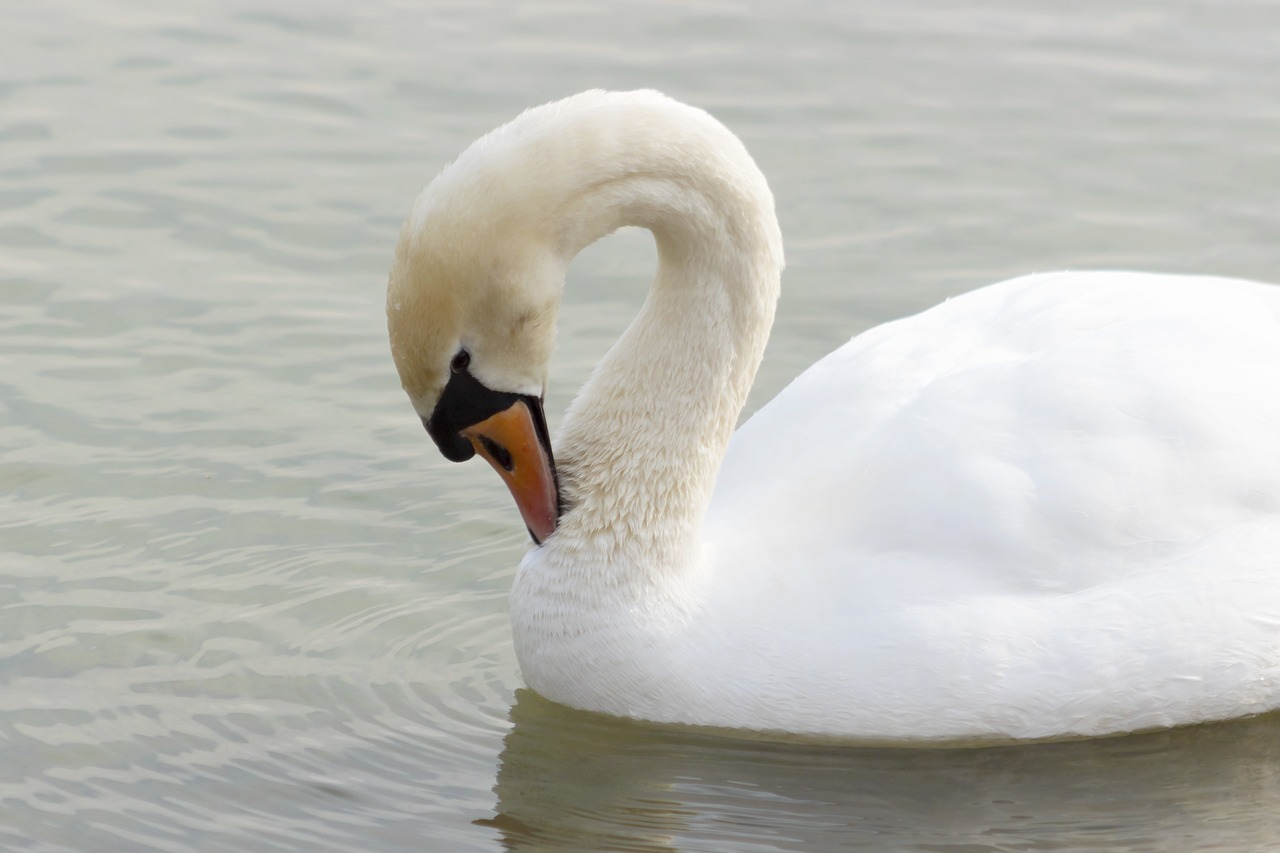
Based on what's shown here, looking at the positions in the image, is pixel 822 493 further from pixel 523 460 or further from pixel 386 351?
pixel 386 351

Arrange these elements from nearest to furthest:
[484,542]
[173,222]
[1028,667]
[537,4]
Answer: [1028,667] < [484,542] < [173,222] < [537,4]

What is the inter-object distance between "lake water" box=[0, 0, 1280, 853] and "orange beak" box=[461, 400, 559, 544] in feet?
1.98

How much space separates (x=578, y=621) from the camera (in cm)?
582

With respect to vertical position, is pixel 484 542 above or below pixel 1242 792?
above

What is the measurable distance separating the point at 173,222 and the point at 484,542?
8.77 ft

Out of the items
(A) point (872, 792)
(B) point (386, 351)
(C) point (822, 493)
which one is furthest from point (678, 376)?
(B) point (386, 351)

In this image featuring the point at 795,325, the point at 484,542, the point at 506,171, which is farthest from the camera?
the point at 795,325

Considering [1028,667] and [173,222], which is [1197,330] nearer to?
[1028,667]

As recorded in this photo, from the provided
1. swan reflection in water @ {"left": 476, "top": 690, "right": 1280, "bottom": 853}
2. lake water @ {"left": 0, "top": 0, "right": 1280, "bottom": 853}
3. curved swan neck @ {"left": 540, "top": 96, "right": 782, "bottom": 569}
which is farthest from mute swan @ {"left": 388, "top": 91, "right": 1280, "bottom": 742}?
lake water @ {"left": 0, "top": 0, "right": 1280, "bottom": 853}

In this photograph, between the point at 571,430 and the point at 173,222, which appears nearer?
the point at 571,430

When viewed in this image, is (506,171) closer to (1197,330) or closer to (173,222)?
(1197,330)

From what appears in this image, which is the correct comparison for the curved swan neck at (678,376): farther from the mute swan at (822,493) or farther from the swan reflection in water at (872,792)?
the swan reflection in water at (872,792)

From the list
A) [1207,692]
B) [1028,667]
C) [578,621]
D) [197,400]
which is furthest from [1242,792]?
[197,400]

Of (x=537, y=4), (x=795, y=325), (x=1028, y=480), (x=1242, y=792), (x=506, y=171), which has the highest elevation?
(x=537, y=4)
